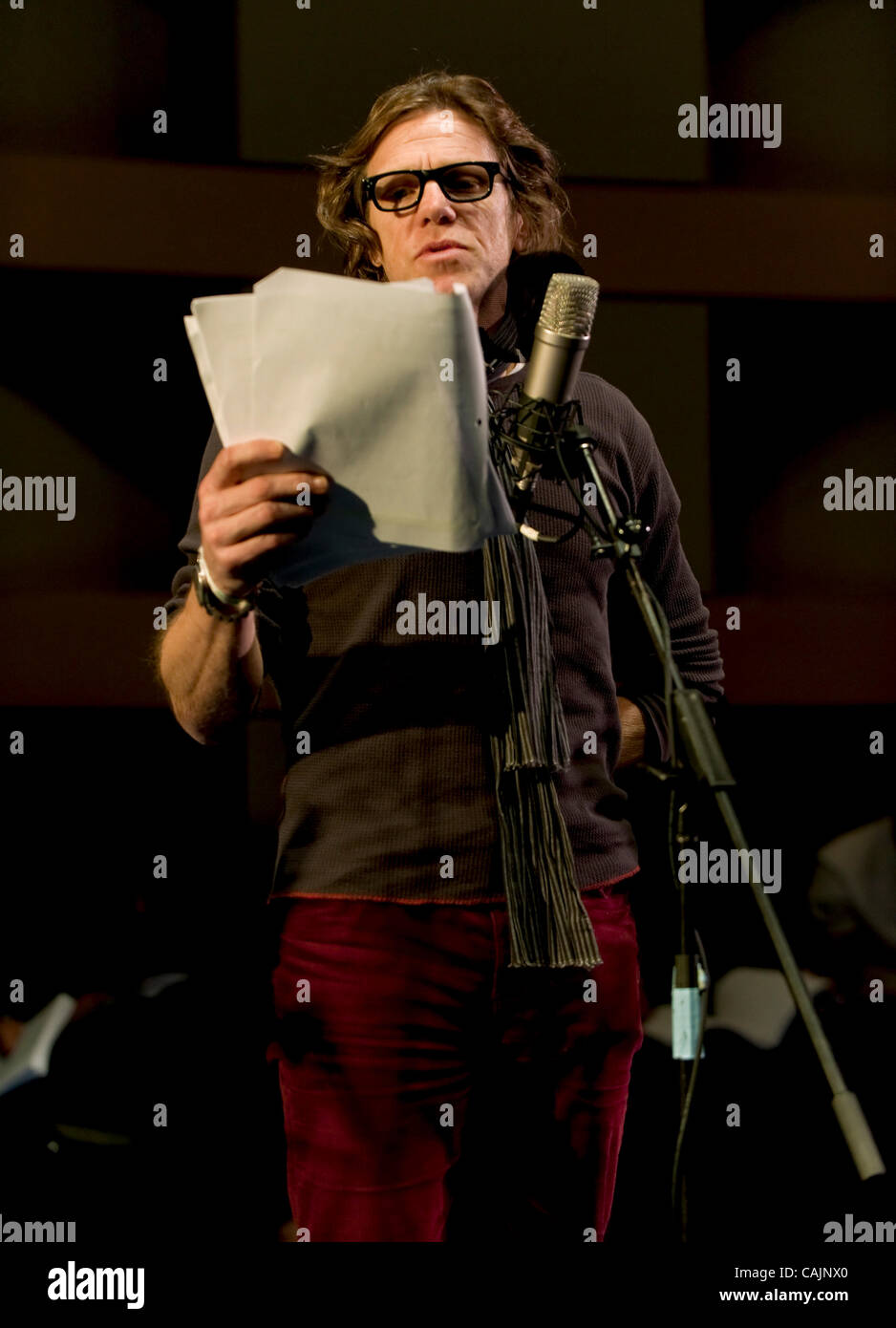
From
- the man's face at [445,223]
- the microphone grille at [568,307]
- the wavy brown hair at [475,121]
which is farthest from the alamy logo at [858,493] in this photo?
the microphone grille at [568,307]

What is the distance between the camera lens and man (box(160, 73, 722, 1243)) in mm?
1166

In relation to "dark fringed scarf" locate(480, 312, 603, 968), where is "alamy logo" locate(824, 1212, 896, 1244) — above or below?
below

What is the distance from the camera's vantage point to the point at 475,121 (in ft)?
4.80

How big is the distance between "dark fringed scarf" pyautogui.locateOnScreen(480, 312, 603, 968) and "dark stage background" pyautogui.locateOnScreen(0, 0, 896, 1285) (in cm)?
75

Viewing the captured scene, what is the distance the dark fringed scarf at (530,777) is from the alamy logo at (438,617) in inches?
1.4

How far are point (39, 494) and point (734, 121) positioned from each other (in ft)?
5.25

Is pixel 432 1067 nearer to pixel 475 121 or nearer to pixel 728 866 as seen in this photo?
pixel 728 866

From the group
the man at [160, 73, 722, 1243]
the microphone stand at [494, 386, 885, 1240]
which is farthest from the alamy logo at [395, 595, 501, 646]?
the microphone stand at [494, 386, 885, 1240]

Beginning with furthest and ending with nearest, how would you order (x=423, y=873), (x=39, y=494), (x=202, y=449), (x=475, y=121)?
(x=202, y=449), (x=39, y=494), (x=475, y=121), (x=423, y=873)

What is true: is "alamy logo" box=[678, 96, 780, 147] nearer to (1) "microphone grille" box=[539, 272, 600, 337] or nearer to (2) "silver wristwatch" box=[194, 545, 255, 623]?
(1) "microphone grille" box=[539, 272, 600, 337]

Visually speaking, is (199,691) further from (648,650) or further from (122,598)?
(122,598)

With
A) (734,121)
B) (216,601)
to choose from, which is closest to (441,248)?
(216,601)

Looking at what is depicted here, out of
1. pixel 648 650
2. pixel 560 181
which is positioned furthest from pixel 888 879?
pixel 560 181
